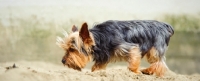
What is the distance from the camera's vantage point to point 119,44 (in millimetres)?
5895

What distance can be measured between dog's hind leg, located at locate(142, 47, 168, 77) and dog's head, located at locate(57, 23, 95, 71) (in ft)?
2.62

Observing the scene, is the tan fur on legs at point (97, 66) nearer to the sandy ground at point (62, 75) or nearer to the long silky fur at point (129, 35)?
the long silky fur at point (129, 35)

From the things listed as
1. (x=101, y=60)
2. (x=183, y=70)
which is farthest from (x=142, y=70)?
(x=183, y=70)

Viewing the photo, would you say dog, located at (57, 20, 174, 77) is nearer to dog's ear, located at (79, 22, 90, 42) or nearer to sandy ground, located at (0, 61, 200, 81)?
dog's ear, located at (79, 22, 90, 42)

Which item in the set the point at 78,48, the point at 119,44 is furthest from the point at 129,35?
the point at 78,48

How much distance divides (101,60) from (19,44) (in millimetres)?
1083

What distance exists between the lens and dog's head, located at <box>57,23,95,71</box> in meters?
5.72

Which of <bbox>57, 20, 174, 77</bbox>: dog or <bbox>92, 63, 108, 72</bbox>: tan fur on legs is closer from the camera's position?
<bbox>57, 20, 174, 77</bbox>: dog

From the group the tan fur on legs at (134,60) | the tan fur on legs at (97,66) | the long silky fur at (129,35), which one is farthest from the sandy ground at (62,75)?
the long silky fur at (129,35)

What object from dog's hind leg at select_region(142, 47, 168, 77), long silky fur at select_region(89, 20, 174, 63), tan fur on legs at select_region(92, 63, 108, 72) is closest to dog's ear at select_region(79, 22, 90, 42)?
long silky fur at select_region(89, 20, 174, 63)

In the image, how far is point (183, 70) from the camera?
705 cm

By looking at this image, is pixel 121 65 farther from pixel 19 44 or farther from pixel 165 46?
pixel 19 44

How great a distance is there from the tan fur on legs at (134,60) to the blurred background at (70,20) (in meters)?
0.41

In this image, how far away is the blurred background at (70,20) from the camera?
629cm
